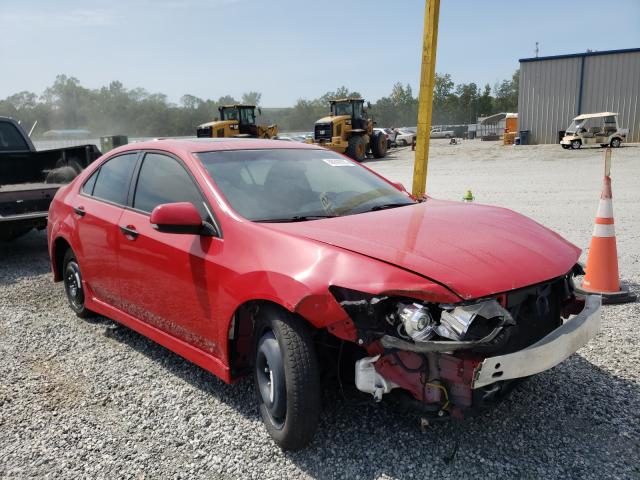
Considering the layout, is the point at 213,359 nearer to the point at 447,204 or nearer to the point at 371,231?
the point at 371,231

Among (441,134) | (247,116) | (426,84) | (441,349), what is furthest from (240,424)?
(441,134)

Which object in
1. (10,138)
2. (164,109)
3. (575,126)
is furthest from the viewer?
(164,109)

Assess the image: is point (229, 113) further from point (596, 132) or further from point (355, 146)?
point (596, 132)

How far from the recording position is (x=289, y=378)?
2.50 meters

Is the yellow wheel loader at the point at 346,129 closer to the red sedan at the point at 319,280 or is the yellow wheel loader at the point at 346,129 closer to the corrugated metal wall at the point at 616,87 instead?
the corrugated metal wall at the point at 616,87

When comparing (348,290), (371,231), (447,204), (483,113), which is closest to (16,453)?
(348,290)

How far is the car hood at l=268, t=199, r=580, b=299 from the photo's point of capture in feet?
7.81

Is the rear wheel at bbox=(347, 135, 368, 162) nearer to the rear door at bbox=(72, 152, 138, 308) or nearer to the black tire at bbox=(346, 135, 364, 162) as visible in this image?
the black tire at bbox=(346, 135, 364, 162)

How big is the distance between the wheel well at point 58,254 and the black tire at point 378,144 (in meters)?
24.9

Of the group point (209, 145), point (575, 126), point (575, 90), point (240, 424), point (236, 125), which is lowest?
point (240, 424)

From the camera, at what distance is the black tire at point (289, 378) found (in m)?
2.48

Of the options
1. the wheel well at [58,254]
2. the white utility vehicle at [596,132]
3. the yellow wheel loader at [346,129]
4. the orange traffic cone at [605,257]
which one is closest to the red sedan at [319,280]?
the wheel well at [58,254]

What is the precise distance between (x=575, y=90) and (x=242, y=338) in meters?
35.4

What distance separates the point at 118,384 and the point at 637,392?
3.29m
